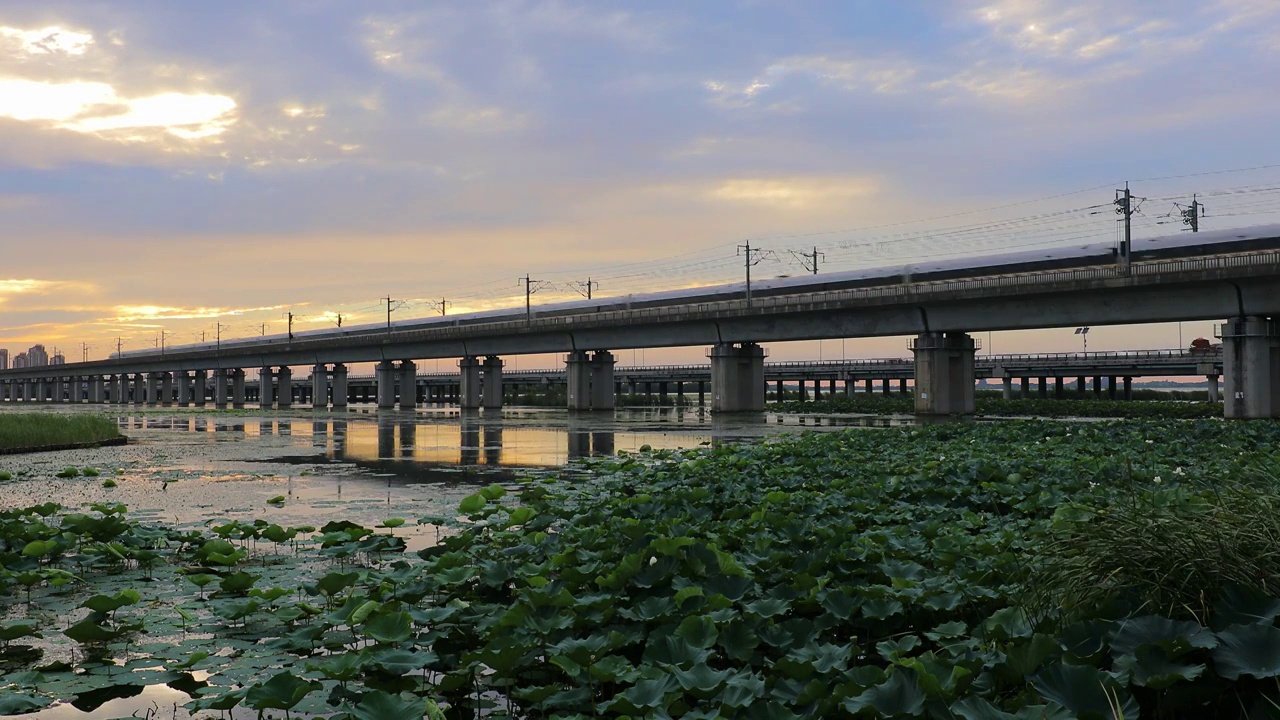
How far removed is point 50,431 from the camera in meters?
28.8

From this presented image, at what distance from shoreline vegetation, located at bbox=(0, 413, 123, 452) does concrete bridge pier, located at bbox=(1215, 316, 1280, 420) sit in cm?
4597

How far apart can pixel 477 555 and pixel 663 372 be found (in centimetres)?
13749

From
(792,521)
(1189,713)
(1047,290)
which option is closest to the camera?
(1189,713)

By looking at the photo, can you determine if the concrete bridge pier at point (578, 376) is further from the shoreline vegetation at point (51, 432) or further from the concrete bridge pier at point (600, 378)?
the shoreline vegetation at point (51, 432)

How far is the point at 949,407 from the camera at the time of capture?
5181 cm

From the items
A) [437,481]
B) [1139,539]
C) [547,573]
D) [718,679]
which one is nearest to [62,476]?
[437,481]

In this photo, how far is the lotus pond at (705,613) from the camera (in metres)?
3.94

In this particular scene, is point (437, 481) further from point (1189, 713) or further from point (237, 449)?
point (1189, 713)

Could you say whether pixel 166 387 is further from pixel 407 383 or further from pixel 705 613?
pixel 705 613

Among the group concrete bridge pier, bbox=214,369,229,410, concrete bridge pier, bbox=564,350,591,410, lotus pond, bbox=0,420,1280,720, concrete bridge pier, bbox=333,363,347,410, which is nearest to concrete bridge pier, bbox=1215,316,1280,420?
lotus pond, bbox=0,420,1280,720

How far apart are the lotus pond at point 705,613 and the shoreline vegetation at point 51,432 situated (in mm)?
20120

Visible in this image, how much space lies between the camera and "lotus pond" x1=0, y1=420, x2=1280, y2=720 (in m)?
3.94

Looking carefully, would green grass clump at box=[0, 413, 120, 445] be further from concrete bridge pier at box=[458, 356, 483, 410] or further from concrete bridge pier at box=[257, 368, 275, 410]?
concrete bridge pier at box=[257, 368, 275, 410]

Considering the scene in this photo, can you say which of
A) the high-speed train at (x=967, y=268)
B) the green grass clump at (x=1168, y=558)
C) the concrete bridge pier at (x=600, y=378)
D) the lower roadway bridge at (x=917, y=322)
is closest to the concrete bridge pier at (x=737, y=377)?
the lower roadway bridge at (x=917, y=322)
